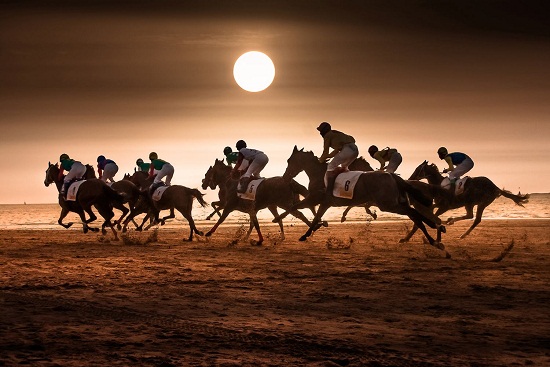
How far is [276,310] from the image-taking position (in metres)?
8.17

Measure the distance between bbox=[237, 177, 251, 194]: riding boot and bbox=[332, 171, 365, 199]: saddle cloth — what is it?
133 inches

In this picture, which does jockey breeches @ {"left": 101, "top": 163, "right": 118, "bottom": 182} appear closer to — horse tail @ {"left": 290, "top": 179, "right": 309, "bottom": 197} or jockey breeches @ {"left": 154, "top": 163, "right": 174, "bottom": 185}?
jockey breeches @ {"left": 154, "top": 163, "right": 174, "bottom": 185}

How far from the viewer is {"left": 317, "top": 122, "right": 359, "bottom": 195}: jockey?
653 inches

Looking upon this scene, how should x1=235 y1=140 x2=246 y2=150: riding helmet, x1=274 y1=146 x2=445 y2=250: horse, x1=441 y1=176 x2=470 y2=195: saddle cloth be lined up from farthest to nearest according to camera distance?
x1=441 y1=176 x2=470 y2=195: saddle cloth → x1=235 y1=140 x2=246 y2=150: riding helmet → x1=274 y1=146 x2=445 y2=250: horse

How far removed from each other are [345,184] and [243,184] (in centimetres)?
394

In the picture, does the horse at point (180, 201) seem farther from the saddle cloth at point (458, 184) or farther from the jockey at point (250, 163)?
the saddle cloth at point (458, 184)

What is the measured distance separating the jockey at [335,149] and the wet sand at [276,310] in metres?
2.34

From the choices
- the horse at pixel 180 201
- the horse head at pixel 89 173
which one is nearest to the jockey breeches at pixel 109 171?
the horse at pixel 180 201

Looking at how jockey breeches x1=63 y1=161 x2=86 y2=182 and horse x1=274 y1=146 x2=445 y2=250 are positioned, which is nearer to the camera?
horse x1=274 y1=146 x2=445 y2=250

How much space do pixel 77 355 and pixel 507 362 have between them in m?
3.37

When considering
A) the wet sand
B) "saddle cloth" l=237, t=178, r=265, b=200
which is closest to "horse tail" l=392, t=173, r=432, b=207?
Result: the wet sand

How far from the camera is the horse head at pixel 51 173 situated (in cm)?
2264

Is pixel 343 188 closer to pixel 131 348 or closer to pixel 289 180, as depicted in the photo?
pixel 289 180

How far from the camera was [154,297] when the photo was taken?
9102mm
